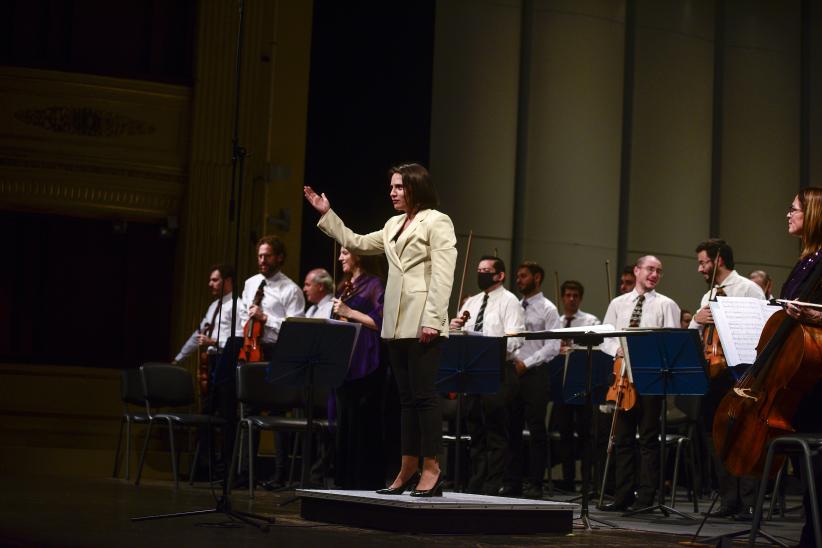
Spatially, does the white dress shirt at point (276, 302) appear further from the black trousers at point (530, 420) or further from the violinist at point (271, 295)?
the black trousers at point (530, 420)

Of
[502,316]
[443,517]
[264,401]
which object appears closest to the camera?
[443,517]

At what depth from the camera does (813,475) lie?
3568 millimetres

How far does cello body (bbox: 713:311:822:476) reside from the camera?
3.64 metres

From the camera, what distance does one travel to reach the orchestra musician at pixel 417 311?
16.3ft

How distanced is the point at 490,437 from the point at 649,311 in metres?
1.44

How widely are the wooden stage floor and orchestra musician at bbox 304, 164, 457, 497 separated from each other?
0.43 m

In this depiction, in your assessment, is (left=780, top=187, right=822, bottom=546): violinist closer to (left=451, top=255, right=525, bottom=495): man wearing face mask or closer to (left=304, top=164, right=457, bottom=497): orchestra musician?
(left=304, top=164, right=457, bottom=497): orchestra musician

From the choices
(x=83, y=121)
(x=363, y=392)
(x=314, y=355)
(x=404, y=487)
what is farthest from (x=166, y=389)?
(x=404, y=487)

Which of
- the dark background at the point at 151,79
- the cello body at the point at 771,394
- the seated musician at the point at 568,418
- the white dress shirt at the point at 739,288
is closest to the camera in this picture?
the cello body at the point at 771,394

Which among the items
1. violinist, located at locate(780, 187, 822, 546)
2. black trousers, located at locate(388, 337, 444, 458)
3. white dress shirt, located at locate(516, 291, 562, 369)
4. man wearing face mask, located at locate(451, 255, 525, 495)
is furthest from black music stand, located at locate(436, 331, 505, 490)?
violinist, located at locate(780, 187, 822, 546)

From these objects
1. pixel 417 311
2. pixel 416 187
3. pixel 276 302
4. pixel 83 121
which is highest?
pixel 83 121

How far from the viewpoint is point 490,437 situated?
761 cm

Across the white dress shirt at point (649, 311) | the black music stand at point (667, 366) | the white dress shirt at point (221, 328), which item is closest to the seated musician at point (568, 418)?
the white dress shirt at point (649, 311)

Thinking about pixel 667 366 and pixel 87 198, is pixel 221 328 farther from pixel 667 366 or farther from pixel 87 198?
pixel 667 366
